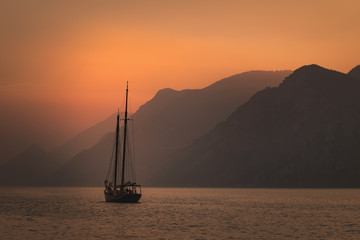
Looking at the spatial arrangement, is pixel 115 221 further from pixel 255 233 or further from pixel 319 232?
pixel 319 232

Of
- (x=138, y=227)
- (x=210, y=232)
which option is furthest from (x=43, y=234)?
(x=210, y=232)

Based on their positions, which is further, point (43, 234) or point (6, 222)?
point (6, 222)

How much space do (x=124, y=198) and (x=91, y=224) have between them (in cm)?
5896

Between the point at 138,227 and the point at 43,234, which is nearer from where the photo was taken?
the point at 43,234

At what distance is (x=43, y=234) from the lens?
73.1m

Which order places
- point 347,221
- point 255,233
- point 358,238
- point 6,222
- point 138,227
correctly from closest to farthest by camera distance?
point 358,238 < point 255,233 < point 138,227 < point 6,222 < point 347,221

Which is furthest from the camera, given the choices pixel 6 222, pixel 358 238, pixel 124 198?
pixel 124 198

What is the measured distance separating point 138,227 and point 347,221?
40.1m

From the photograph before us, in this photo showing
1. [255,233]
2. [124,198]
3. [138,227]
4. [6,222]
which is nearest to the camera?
[255,233]

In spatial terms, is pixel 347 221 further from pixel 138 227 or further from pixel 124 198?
pixel 124 198

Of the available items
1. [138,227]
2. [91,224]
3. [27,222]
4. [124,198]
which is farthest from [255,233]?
[124,198]

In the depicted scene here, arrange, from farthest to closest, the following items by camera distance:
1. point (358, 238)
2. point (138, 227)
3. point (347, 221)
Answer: point (347, 221) < point (138, 227) < point (358, 238)

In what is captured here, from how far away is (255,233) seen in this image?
78625mm

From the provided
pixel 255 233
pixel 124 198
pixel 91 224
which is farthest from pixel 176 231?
pixel 124 198
